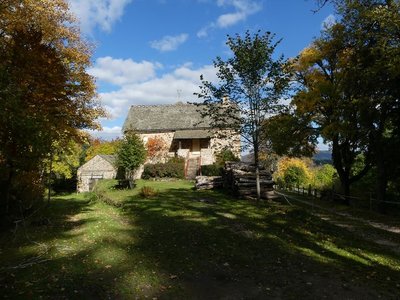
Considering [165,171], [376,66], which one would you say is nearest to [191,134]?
[165,171]

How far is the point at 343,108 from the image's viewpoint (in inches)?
825

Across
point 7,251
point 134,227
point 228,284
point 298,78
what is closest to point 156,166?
point 298,78

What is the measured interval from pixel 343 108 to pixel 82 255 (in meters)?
17.0

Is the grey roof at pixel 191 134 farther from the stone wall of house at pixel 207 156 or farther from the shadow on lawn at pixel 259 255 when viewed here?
the shadow on lawn at pixel 259 255

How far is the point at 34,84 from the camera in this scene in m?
14.4

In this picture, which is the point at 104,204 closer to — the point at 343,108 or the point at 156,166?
the point at 343,108

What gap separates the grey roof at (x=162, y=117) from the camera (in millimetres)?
47906

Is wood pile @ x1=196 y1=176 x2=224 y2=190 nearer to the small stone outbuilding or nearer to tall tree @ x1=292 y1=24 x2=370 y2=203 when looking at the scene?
tall tree @ x1=292 y1=24 x2=370 y2=203

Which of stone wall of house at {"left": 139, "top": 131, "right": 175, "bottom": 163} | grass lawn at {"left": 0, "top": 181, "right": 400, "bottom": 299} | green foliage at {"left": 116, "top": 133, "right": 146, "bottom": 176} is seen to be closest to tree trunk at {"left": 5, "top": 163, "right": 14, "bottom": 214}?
grass lawn at {"left": 0, "top": 181, "right": 400, "bottom": 299}

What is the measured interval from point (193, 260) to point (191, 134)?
36.2 metres

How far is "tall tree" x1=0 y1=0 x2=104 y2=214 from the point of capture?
402 inches

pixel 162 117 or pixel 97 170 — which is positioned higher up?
pixel 162 117

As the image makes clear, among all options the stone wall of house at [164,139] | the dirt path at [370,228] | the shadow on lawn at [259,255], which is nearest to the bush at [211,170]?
the stone wall of house at [164,139]

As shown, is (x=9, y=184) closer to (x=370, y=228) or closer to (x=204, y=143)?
(x=370, y=228)
